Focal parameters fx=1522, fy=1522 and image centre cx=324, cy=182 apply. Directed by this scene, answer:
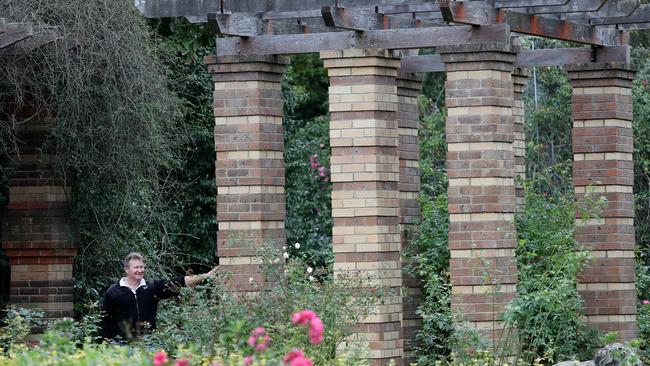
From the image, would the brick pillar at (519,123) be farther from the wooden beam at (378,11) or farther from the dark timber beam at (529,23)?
the wooden beam at (378,11)

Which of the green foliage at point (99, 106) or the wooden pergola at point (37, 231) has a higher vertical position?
the green foliage at point (99, 106)

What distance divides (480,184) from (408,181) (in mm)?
2512

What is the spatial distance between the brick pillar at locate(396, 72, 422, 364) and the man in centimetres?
252

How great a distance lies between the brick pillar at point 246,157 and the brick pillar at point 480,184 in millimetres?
1708

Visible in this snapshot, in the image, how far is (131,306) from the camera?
12.8 metres

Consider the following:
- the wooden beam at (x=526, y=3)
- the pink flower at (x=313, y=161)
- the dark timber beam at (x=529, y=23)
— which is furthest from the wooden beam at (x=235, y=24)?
the pink flower at (x=313, y=161)

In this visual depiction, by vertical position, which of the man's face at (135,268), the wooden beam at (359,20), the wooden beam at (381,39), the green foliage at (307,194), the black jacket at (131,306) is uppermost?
the wooden beam at (359,20)

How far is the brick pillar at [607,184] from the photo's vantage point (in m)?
14.7

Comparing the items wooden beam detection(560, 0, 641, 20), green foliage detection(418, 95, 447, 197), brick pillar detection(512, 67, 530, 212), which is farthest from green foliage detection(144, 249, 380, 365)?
green foliage detection(418, 95, 447, 197)

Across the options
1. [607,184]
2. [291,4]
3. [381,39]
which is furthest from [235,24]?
[607,184]

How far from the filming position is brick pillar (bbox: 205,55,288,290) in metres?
13.4

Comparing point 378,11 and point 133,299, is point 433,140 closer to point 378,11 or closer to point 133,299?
point 378,11

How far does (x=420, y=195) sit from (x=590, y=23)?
235 cm

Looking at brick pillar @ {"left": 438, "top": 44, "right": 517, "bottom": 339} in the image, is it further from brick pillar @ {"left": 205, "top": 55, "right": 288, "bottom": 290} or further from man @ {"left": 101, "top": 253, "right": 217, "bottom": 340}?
man @ {"left": 101, "top": 253, "right": 217, "bottom": 340}
